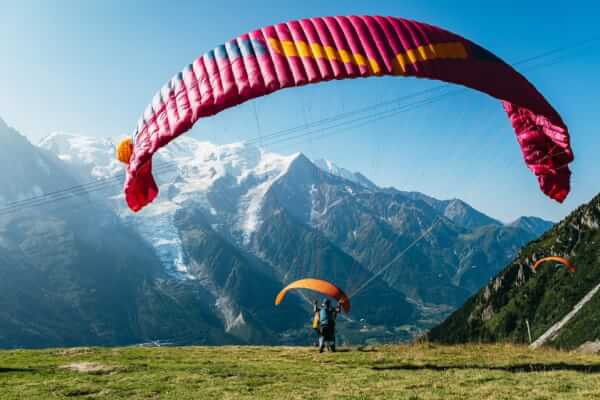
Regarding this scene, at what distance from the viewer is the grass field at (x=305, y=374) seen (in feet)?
39.9

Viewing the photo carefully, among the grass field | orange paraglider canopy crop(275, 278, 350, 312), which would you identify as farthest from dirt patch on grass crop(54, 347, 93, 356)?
orange paraglider canopy crop(275, 278, 350, 312)

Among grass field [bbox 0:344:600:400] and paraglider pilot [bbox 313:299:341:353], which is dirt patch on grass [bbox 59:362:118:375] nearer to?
grass field [bbox 0:344:600:400]

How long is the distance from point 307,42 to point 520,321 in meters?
127

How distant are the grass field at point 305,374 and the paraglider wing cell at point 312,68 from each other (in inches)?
221

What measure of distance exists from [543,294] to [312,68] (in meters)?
126

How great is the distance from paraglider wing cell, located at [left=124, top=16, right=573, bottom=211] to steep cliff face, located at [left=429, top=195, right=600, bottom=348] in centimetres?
7916

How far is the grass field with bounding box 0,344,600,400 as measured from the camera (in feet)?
39.9

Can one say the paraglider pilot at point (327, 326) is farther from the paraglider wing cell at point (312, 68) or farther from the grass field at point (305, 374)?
the paraglider wing cell at point (312, 68)

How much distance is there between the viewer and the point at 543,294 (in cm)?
11881

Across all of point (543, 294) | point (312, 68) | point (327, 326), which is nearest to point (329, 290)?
point (327, 326)

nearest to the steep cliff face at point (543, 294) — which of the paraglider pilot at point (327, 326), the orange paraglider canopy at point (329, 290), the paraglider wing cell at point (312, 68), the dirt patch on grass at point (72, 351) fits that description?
the paraglider pilot at point (327, 326)

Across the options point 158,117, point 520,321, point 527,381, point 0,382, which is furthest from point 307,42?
point 520,321

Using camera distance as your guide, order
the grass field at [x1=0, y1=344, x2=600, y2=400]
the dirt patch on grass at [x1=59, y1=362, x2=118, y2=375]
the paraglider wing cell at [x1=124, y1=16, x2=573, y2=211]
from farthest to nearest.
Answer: the dirt patch on grass at [x1=59, y1=362, x2=118, y2=375]
the grass field at [x1=0, y1=344, x2=600, y2=400]
the paraglider wing cell at [x1=124, y1=16, x2=573, y2=211]

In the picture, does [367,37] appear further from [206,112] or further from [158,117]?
[158,117]
